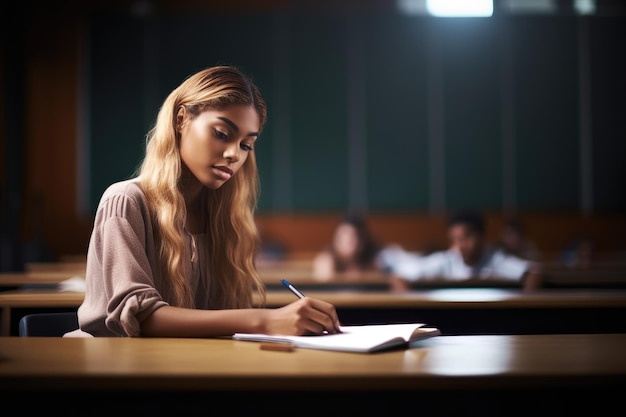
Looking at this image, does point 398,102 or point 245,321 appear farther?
point 398,102

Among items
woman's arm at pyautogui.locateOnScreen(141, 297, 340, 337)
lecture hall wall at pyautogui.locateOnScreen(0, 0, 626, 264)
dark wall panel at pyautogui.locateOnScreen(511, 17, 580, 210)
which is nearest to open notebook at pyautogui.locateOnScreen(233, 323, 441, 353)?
woman's arm at pyautogui.locateOnScreen(141, 297, 340, 337)

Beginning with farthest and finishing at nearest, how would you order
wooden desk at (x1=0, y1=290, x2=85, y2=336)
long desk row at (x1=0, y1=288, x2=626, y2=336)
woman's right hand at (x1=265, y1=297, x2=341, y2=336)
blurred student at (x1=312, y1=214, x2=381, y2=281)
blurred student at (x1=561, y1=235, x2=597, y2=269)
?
blurred student at (x1=561, y1=235, x2=597, y2=269) → blurred student at (x1=312, y1=214, x2=381, y2=281) → long desk row at (x1=0, y1=288, x2=626, y2=336) → wooden desk at (x1=0, y1=290, x2=85, y2=336) → woman's right hand at (x1=265, y1=297, x2=341, y2=336)

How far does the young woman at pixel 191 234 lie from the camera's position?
1578 mm

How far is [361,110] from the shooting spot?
357 inches

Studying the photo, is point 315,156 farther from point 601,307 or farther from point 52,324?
point 52,324

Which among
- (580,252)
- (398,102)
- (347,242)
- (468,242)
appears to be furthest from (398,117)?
(468,242)

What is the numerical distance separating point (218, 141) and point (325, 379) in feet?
2.84

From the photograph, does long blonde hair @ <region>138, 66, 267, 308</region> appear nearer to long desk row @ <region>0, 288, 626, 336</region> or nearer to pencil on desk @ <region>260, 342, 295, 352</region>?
pencil on desk @ <region>260, 342, 295, 352</region>

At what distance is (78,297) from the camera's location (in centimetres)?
238

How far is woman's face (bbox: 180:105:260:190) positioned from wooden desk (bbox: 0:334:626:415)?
0.62m

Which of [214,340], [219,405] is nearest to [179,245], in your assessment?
[214,340]

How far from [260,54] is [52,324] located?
296 inches

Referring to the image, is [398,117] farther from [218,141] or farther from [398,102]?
[218,141]

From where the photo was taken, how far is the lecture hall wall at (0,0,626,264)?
8922mm
